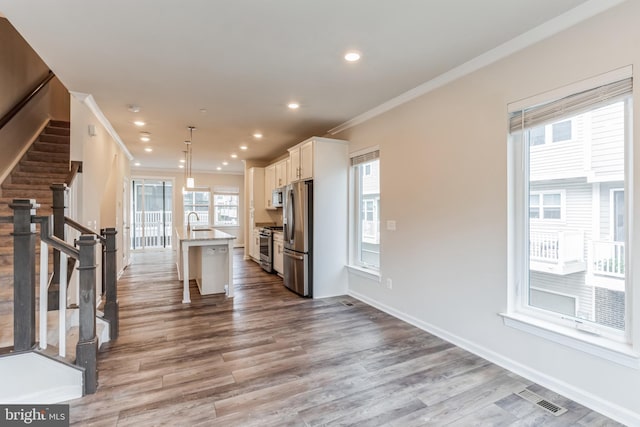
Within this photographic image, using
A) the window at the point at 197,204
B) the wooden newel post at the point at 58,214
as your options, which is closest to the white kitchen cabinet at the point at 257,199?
the window at the point at 197,204

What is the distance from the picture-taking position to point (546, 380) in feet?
7.84

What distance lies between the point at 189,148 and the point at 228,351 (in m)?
5.20

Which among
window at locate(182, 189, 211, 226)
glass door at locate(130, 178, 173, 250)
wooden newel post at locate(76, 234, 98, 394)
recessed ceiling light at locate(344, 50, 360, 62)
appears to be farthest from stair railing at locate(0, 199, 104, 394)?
glass door at locate(130, 178, 173, 250)

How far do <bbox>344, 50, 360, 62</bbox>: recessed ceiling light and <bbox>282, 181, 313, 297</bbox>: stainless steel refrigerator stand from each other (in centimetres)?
225

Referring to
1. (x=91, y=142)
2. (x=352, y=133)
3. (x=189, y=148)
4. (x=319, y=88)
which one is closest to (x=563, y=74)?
(x=319, y=88)

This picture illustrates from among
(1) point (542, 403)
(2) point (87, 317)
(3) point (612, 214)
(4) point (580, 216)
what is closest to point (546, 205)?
(4) point (580, 216)

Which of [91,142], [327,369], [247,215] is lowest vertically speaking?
[327,369]

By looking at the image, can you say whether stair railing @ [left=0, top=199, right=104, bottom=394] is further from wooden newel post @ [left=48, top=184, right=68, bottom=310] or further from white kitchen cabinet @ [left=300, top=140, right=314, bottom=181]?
→ white kitchen cabinet @ [left=300, top=140, right=314, bottom=181]

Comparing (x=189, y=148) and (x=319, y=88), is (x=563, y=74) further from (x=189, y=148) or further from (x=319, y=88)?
(x=189, y=148)

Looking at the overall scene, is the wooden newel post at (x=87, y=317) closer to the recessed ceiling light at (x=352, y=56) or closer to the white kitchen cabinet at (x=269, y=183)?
the recessed ceiling light at (x=352, y=56)

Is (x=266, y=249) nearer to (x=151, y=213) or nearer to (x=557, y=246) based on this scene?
(x=557, y=246)

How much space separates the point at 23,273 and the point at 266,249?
4906 mm

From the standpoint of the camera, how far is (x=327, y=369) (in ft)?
8.73

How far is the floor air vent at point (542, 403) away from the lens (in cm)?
211
